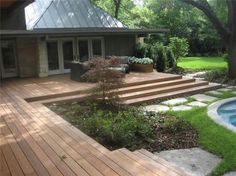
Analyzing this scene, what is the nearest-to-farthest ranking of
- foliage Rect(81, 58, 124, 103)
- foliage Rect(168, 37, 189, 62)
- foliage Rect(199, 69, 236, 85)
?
foliage Rect(81, 58, 124, 103) < foliage Rect(199, 69, 236, 85) < foliage Rect(168, 37, 189, 62)

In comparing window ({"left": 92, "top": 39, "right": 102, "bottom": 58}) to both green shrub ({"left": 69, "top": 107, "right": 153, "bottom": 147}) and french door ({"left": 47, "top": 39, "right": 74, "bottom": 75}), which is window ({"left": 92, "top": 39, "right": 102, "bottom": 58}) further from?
green shrub ({"left": 69, "top": 107, "right": 153, "bottom": 147})

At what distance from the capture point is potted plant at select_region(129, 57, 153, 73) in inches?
559

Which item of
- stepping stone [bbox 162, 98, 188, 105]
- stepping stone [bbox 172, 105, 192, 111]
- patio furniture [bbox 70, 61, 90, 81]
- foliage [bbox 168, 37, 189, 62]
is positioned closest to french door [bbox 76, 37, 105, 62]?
patio furniture [bbox 70, 61, 90, 81]

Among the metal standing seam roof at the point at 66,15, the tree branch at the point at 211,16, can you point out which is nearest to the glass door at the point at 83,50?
the metal standing seam roof at the point at 66,15

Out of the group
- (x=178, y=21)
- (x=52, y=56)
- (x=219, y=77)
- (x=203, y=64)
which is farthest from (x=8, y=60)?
(x=178, y=21)

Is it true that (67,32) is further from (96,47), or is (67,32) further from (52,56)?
(96,47)

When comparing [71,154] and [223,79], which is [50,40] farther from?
[71,154]

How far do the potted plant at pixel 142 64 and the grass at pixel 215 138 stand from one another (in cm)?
606

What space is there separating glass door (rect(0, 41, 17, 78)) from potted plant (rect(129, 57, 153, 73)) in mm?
5400

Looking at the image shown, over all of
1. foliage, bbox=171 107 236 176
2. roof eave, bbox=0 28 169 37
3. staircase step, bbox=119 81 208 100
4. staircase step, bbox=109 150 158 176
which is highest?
roof eave, bbox=0 28 169 37

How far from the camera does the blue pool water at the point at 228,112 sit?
864cm

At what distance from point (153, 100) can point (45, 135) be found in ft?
16.5

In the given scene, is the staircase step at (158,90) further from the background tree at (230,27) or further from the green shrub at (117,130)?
the green shrub at (117,130)

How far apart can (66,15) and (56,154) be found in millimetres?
11361
